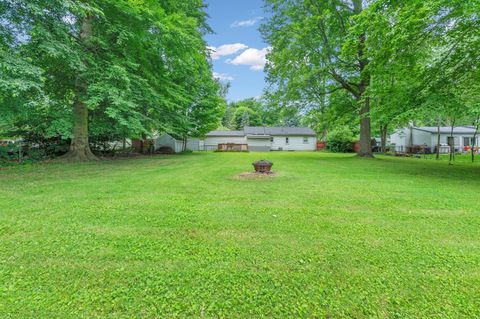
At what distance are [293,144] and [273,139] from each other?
285 centimetres

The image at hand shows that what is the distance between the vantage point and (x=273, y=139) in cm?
3259

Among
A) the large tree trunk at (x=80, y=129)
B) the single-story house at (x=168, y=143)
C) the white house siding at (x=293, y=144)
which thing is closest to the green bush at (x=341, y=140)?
the white house siding at (x=293, y=144)

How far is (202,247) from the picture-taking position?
9.61 feet

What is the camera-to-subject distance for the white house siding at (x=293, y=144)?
32500mm

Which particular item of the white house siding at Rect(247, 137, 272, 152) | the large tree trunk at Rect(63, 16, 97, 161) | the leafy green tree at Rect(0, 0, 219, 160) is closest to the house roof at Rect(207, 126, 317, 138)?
the white house siding at Rect(247, 137, 272, 152)

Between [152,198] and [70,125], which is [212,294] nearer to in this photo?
[152,198]

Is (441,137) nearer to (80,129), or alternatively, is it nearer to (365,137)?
(365,137)

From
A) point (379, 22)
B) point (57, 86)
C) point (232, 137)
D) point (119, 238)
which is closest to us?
point (119, 238)

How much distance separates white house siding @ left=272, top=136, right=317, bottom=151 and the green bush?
5.47m

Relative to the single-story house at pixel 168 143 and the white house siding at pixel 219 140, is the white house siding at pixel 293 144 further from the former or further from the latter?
the single-story house at pixel 168 143

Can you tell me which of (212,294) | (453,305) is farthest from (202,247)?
(453,305)

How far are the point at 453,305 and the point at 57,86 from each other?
15.6 metres

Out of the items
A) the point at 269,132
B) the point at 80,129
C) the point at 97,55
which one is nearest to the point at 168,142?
the point at 80,129

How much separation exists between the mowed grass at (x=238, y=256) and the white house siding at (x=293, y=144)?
27.4m
